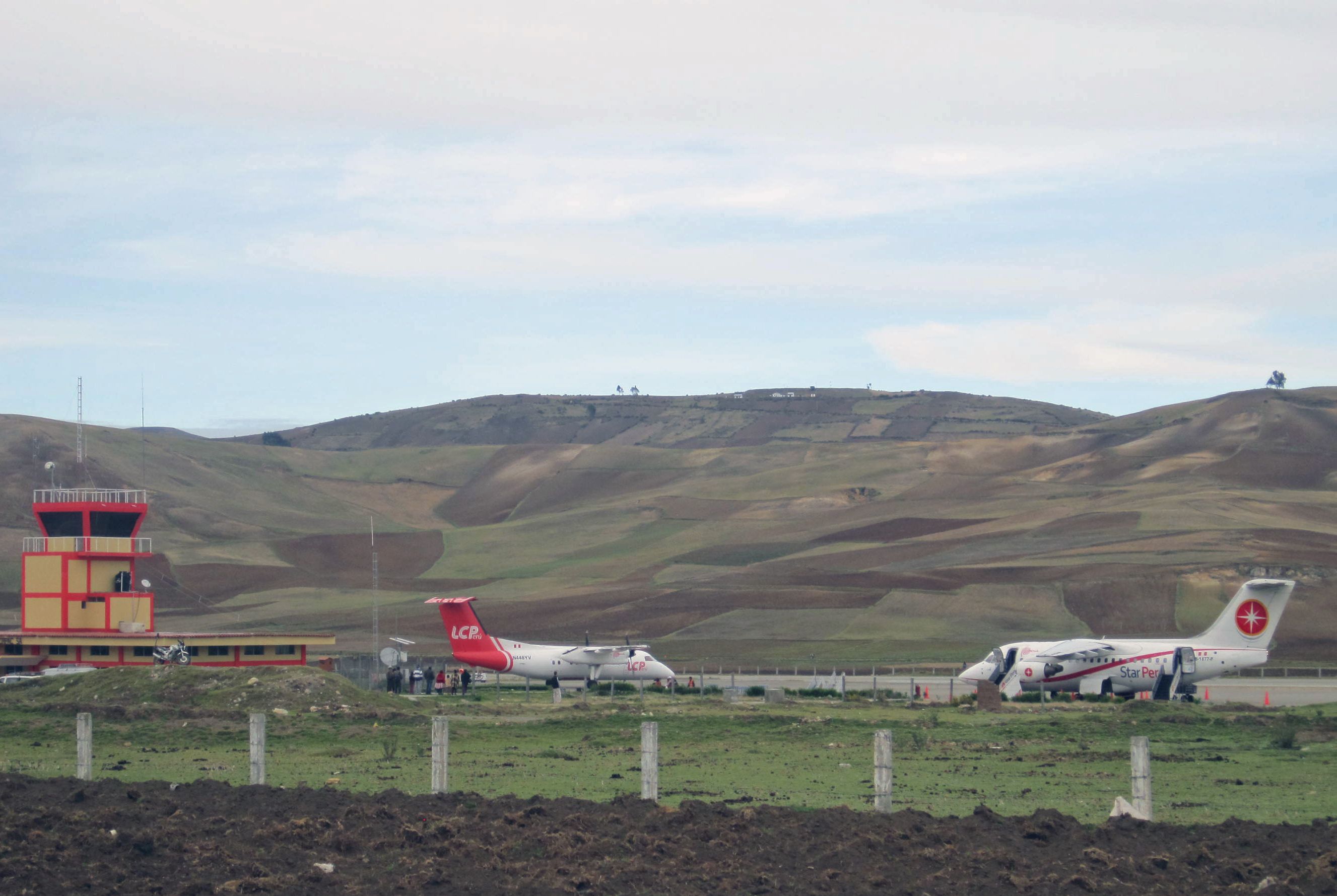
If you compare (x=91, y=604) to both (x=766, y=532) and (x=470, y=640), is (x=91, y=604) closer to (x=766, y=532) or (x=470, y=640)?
(x=470, y=640)

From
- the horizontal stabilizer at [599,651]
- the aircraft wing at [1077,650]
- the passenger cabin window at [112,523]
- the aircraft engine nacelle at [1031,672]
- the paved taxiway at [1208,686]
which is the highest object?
the passenger cabin window at [112,523]

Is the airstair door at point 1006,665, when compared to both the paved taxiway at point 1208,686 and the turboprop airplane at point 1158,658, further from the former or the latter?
the paved taxiway at point 1208,686

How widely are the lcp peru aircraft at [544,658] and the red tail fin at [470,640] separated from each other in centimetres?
2

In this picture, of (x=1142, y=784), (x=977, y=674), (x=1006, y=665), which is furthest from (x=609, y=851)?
(x=977, y=674)

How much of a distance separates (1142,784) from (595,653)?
148ft

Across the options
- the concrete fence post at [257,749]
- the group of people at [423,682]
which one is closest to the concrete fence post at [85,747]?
the concrete fence post at [257,749]

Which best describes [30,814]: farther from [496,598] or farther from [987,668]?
[496,598]

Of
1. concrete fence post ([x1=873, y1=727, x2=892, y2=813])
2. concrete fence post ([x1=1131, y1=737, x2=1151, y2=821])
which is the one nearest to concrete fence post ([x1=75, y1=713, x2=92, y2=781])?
concrete fence post ([x1=873, y1=727, x2=892, y2=813])

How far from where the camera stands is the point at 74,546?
56.1 metres

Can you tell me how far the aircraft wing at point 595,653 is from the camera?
59.6m

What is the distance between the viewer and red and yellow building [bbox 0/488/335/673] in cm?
5531

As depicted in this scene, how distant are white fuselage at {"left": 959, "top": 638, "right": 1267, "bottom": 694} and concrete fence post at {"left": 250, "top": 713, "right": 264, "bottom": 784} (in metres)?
38.9

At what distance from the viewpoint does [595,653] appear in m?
59.8

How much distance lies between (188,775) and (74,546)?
36.4 metres
